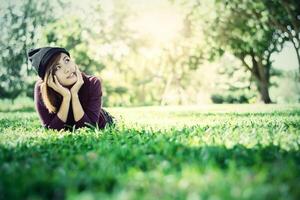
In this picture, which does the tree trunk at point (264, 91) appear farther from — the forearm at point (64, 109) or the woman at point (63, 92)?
the forearm at point (64, 109)

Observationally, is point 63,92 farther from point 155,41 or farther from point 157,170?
point 155,41

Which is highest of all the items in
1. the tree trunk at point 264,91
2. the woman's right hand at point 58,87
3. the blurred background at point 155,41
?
the blurred background at point 155,41

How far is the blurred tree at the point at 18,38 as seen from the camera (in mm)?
36000

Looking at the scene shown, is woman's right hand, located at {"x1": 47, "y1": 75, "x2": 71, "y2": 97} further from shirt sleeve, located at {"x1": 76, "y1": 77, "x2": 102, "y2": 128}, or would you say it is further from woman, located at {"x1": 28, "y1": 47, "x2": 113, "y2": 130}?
shirt sleeve, located at {"x1": 76, "y1": 77, "x2": 102, "y2": 128}

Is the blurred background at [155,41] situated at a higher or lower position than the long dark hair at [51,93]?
higher

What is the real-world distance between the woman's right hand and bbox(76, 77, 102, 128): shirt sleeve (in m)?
0.47

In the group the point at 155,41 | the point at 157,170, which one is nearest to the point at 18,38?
the point at 155,41

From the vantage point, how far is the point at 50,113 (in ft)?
22.7

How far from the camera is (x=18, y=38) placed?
36000 mm

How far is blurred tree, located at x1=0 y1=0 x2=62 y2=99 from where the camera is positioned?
118 feet

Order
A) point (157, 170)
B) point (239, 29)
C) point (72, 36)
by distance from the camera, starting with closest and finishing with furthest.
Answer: point (157, 170), point (239, 29), point (72, 36)

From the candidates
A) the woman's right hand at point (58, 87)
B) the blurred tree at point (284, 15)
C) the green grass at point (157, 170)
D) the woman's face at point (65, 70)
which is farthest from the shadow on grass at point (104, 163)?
the blurred tree at point (284, 15)

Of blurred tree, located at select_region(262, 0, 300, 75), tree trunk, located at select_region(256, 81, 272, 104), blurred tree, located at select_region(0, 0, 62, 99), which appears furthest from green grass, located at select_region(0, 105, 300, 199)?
blurred tree, located at select_region(0, 0, 62, 99)

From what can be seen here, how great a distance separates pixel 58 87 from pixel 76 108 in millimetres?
460
